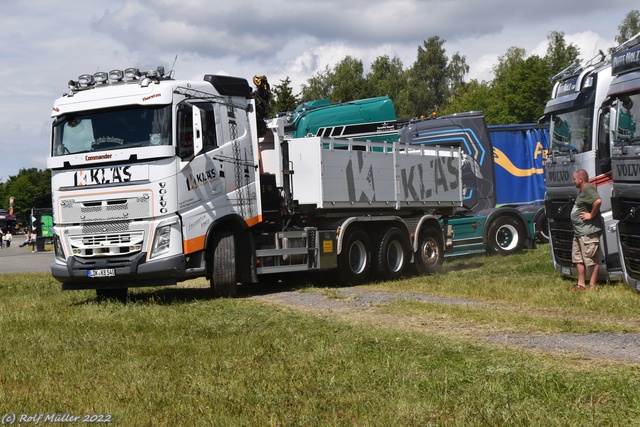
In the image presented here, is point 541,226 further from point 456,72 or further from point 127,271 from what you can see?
point 456,72

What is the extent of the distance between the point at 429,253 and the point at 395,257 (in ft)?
3.98

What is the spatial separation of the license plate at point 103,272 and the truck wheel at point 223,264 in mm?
1690

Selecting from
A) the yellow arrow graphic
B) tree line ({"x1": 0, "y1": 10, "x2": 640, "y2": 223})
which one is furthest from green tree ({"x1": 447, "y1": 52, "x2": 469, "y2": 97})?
the yellow arrow graphic

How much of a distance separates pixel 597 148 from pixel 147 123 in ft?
22.3

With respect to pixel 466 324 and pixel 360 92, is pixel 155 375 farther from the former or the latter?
pixel 360 92

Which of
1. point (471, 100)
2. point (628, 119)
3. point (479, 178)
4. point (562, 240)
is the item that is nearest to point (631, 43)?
point (628, 119)

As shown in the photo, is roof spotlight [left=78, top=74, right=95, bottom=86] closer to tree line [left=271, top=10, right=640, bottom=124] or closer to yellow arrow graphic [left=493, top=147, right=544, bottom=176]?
yellow arrow graphic [left=493, top=147, right=544, bottom=176]

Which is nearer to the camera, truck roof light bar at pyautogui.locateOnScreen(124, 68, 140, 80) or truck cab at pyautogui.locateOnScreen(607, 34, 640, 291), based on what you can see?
truck cab at pyautogui.locateOnScreen(607, 34, 640, 291)

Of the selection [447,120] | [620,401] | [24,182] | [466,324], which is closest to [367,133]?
[447,120]

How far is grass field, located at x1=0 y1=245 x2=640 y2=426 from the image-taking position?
605 centimetres

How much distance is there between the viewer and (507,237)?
22.9 meters

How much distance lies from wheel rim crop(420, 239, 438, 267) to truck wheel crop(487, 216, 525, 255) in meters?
3.49

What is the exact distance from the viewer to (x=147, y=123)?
13.6 metres

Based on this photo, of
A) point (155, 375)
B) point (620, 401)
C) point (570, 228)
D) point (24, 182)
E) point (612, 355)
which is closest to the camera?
point (620, 401)
